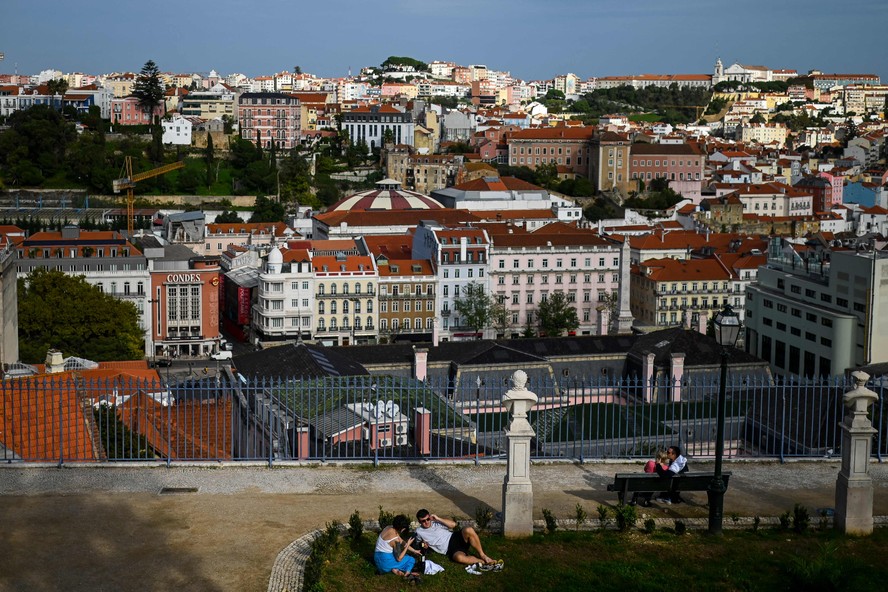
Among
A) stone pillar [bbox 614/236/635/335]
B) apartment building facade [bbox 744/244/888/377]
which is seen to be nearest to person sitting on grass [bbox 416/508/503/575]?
apartment building facade [bbox 744/244/888/377]

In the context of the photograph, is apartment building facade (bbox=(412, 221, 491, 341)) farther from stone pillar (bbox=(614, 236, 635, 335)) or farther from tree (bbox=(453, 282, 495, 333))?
stone pillar (bbox=(614, 236, 635, 335))

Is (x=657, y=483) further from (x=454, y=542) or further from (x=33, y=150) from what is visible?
(x=33, y=150)

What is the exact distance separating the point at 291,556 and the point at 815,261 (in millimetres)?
28565

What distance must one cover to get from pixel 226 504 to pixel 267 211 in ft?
181

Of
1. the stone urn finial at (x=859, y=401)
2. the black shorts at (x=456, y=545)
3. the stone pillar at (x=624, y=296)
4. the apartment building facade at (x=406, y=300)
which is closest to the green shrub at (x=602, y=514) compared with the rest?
the black shorts at (x=456, y=545)

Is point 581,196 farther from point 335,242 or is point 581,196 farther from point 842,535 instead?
point 842,535

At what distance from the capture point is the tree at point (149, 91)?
82.1 m

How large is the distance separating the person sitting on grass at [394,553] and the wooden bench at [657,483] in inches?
97.9

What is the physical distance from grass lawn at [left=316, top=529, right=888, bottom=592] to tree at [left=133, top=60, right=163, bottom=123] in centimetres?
7567

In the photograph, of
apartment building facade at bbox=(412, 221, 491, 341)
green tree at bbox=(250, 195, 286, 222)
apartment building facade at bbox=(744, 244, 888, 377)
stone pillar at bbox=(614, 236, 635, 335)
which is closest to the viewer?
apartment building facade at bbox=(744, 244, 888, 377)

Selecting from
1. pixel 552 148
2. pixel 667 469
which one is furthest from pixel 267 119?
pixel 667 469

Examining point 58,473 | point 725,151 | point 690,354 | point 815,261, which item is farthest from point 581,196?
point 58,473

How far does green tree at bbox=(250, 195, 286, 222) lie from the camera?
214ft

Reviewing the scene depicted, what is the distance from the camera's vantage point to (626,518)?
36.0ft
